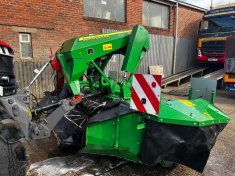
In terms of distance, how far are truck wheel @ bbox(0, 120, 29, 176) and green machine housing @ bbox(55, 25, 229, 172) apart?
95 cm

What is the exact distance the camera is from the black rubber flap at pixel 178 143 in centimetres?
249

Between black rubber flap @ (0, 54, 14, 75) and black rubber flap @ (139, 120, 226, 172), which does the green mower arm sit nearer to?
black rubber flap @ (0, 54, 14, 75)

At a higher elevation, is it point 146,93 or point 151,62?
point 151,62

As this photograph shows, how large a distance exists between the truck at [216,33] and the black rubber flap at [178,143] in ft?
27.9

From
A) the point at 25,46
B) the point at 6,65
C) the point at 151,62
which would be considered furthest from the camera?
the point at 151,62

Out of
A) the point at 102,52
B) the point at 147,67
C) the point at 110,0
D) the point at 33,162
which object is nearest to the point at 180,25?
the point at 147,67

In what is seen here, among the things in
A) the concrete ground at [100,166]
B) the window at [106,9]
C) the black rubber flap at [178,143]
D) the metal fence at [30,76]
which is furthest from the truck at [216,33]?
the black rubber flap at [178,143]

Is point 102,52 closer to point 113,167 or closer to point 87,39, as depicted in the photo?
point 87,39

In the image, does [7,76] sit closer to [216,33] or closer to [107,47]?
[107,47]

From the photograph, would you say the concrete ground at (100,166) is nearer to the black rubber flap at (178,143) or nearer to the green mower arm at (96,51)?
the black rubber flap at (178,143)

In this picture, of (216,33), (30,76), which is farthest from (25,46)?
(216,33)

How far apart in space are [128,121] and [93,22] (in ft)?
20.4

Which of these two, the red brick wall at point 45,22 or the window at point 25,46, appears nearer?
the red brick wall at point 45,22

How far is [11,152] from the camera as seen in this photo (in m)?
1.80
